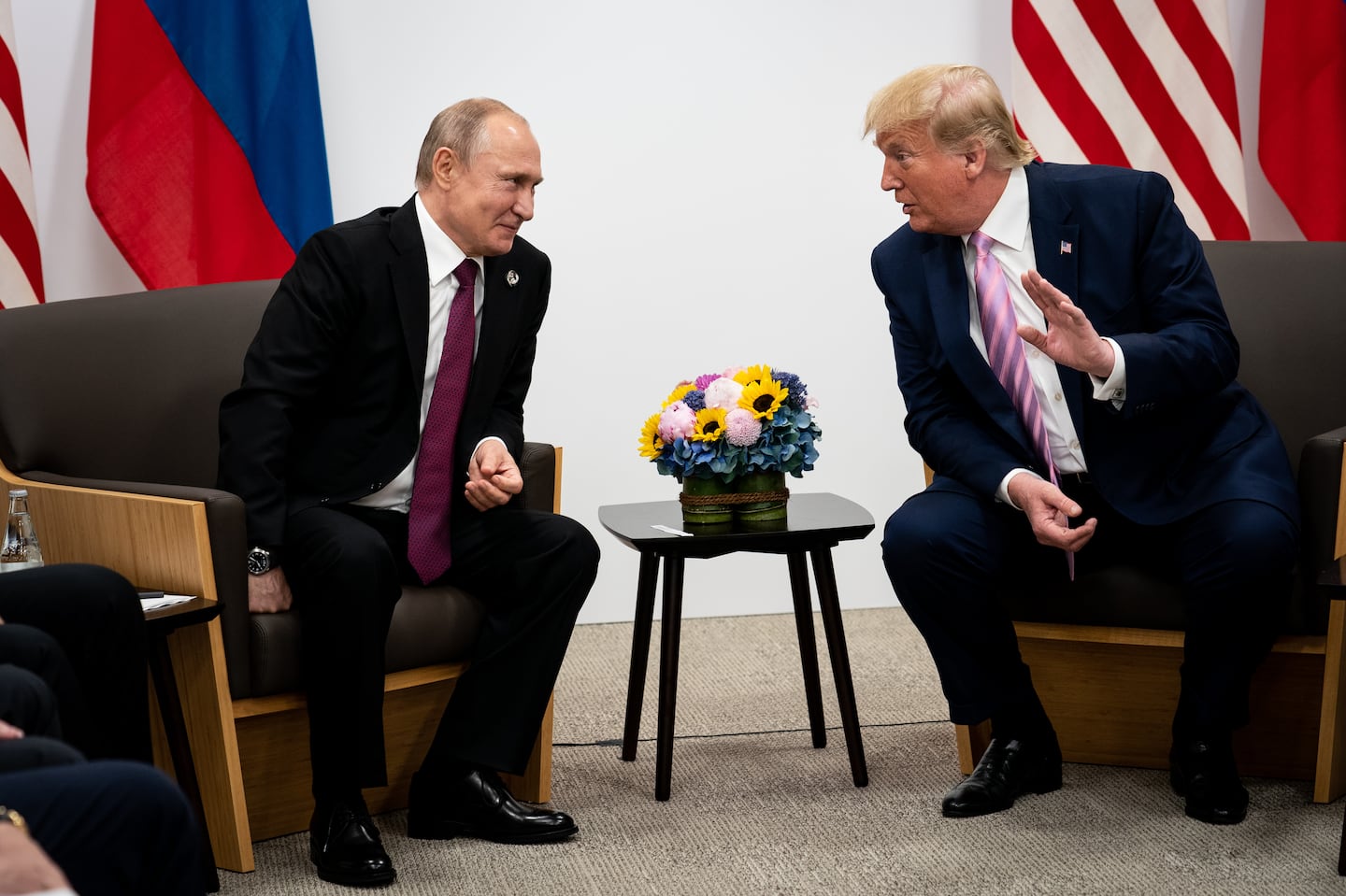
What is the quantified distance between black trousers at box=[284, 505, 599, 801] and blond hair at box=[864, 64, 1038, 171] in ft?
3.22

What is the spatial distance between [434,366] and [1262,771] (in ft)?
5.64

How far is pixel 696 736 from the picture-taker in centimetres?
320

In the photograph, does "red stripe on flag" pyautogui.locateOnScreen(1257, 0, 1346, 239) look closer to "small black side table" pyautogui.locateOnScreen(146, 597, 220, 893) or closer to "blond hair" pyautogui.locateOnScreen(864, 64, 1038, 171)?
"blond hair" pyautogui.locateOnScreen(864, 64, 1038, 171)

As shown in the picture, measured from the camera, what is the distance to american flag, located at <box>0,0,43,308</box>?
135 inches

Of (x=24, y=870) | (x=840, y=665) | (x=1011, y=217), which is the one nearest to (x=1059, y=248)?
(x=1011, y=217)

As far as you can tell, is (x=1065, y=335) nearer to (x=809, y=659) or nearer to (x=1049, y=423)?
(x=1049, y=423)

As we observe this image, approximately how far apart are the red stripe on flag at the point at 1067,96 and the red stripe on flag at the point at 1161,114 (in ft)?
0.36

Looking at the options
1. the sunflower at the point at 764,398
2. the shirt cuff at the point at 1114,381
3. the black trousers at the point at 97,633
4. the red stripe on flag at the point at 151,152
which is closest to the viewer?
the black trousers at the point at 97,633

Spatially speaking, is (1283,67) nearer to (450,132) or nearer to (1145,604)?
(1145,604)

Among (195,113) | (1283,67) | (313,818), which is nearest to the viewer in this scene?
(313,818)

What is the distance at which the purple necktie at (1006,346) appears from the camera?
2738 millimetres

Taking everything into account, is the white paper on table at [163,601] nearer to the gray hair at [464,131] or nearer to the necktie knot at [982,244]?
the gray hair at [464,131]

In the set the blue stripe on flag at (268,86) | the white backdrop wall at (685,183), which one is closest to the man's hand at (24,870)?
the blue stripe on flag at (268,86)

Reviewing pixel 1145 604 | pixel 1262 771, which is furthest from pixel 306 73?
pixel 1262 771
